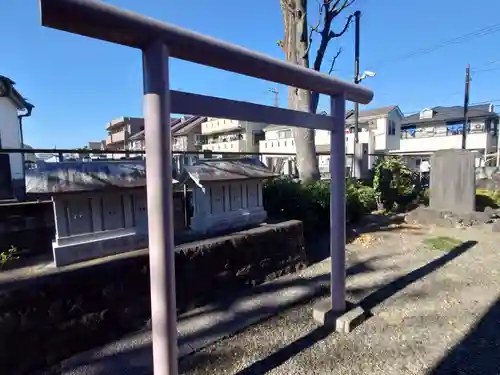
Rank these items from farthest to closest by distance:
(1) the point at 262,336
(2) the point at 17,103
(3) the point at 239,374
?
(2) the point at 17,103 → (1) the point at 262,336 → (3) the point at 239,374

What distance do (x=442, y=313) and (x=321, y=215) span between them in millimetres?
2485

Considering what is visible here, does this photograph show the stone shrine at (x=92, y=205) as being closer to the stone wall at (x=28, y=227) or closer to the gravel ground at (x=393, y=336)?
the stone wall at (x=28, y=227)

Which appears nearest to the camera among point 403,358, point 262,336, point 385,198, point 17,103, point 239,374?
point 239,374

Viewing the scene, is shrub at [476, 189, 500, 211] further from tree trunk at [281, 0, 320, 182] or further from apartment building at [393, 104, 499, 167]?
apartment building at [393, 104, 499, 167]

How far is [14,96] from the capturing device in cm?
961

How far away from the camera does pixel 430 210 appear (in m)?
6.18

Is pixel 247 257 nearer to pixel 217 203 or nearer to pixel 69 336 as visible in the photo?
pixel 217 203

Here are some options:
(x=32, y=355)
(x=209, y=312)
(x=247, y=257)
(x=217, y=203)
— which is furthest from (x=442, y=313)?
(x=32, y=355)

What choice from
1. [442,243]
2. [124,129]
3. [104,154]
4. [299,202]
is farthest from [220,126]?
[442,243]

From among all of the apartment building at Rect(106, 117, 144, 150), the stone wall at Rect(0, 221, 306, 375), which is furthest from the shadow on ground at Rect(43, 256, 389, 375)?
the apartment building at Rect(106, 117, 144, 150)

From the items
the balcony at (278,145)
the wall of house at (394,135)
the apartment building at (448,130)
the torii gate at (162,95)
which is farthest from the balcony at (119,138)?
the torii gate at (162,95)

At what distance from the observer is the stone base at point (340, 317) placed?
7.82ft

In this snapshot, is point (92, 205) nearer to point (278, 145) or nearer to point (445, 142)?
point (278, 145)

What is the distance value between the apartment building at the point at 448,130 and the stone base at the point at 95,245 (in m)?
23.4
